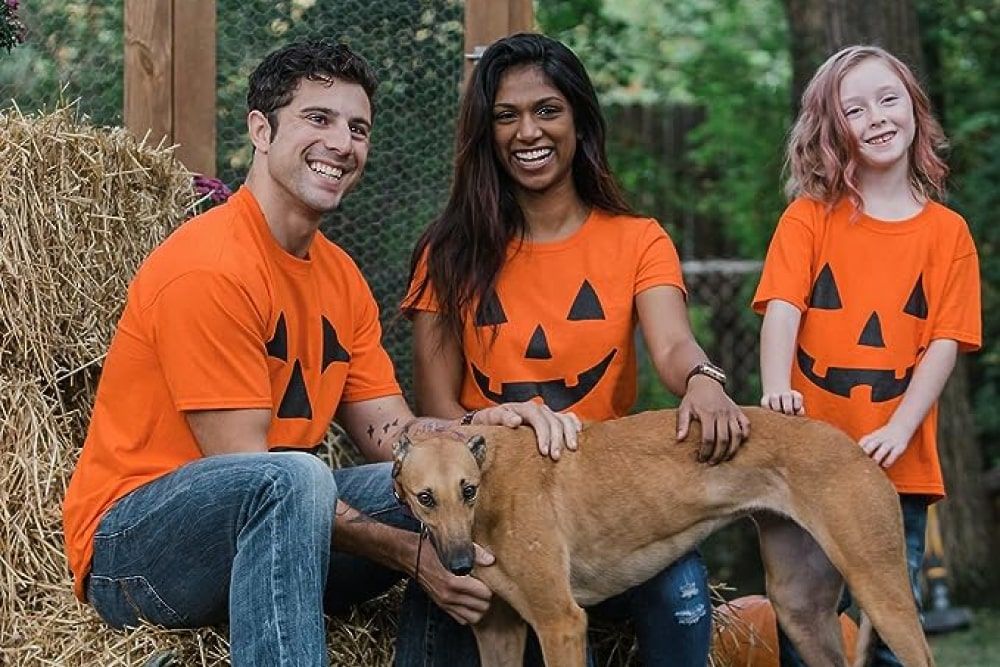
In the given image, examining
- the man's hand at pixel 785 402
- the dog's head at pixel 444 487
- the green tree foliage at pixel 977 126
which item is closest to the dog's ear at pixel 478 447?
the dog's head at pixel 444 487

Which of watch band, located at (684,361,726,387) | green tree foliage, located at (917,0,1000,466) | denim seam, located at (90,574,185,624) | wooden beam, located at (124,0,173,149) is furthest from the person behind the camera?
green tree foliage, located at (917,0,1000,466)

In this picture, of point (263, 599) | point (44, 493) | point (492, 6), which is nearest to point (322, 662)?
point (263, 599)

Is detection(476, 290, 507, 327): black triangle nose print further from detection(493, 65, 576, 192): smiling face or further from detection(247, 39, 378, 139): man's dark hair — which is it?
detection(247, 39, 378, 139): man's dark hair

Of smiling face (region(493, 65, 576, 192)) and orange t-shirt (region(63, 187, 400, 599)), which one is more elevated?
smiling face (region(493, 65, 576, 192))

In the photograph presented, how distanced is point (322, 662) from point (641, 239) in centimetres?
179

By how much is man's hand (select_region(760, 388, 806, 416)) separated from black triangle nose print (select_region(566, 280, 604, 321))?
1.88 ft

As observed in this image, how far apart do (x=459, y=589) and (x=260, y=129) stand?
144 cm

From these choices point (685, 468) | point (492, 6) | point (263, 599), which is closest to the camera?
point (263, 599)

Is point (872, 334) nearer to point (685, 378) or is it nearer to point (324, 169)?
point (685, 378)

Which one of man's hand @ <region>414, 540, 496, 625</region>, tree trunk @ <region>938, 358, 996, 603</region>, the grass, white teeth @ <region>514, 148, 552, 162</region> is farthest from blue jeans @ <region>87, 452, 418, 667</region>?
tree trunk @ <region>938, 358, 996, 603</region>

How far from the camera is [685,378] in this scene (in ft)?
15.1

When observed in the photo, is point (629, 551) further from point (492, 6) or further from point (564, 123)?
point (492, 6)

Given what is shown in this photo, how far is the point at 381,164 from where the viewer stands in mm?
5965

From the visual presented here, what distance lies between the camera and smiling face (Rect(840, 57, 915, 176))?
15.7ft
